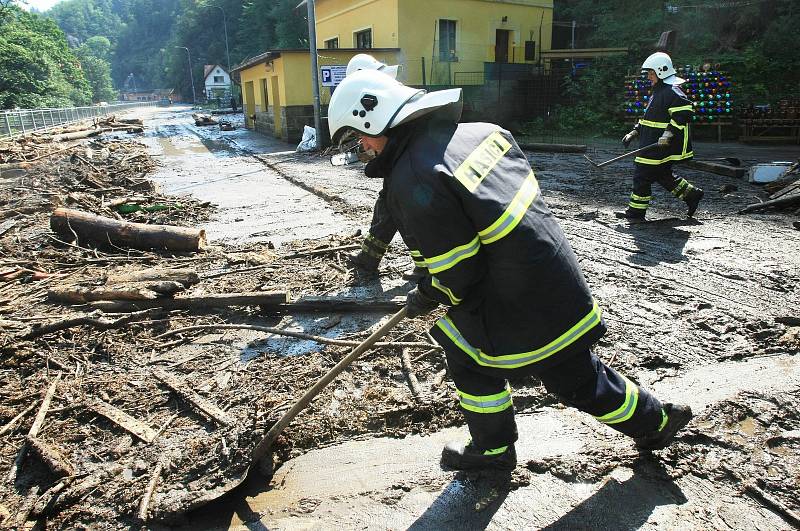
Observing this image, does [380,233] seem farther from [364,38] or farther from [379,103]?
[364,38]

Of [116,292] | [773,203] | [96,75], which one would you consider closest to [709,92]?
[773,203]

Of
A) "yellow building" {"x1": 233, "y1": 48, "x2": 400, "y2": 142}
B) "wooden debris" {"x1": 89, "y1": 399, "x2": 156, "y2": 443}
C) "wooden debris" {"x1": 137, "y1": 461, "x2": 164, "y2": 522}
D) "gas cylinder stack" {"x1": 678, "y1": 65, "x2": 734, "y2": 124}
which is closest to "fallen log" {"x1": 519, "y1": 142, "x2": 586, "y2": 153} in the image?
"gas cylinder stack" {"x1": 678, "y1": 65, "x2": 734, "y2": 124}

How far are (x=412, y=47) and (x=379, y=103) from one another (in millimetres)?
20602

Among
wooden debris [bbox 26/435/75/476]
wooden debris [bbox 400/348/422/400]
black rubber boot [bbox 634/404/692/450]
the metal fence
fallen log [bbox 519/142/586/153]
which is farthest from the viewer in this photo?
the metal fence

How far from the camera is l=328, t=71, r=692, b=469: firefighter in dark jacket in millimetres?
2160

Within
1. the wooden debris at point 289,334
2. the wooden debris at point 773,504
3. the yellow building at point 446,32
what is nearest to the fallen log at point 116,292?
the wooden debris at point 289,334

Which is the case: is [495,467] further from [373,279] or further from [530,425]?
[373,279]

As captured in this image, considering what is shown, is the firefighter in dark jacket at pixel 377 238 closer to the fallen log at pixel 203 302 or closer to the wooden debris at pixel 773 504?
the fallen log at pixel 203 302

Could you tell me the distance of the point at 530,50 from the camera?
25.6 m

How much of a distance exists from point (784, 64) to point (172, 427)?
2329 centimetres

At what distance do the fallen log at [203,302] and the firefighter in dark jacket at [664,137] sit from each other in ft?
16.9

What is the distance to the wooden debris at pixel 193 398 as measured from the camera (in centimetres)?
322

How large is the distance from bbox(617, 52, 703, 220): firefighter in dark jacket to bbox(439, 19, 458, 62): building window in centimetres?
1643

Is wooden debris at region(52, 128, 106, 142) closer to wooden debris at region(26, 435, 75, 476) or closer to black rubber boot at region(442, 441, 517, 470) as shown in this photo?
wooden debris at region(26, 435, 75, 476)
